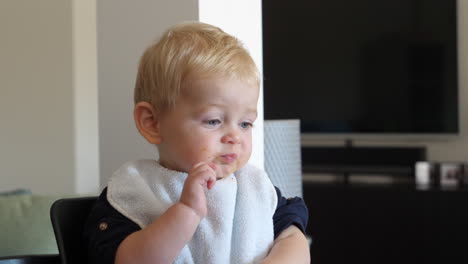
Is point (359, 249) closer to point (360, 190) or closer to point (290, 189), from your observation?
point (360, 190)

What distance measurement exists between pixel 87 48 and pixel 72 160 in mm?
420

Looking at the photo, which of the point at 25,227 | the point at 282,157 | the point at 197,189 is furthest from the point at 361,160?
the point at 197,189

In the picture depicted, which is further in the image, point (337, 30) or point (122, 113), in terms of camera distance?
point (337, 30)

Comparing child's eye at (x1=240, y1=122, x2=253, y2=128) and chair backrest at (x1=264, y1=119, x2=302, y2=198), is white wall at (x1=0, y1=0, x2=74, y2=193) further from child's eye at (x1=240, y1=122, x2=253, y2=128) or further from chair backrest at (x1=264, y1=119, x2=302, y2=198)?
child's eye at (x1=240, y1=122, x2=253, y2=128)

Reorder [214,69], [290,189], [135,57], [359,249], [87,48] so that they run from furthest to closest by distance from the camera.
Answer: [359,249], [87,48], [290,189], [135,57], [214,69]

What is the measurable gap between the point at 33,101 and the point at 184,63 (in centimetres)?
182

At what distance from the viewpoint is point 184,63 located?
39.6 inches

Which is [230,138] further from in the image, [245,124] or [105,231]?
[105,231]

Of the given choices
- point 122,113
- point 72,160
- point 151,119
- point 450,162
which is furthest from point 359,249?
point 151,119

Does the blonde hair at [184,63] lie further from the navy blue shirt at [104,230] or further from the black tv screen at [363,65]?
the black tv screen at [363,65]

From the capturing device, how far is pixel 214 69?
39.6 inches

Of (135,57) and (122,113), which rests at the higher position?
(135,57)

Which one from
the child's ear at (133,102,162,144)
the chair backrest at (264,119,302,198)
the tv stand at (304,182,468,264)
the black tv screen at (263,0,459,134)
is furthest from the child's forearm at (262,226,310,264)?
the black tv screen at (263,0,459,134)

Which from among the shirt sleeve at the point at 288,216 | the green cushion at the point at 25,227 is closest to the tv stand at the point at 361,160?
the green cushion at the point at 25,227
